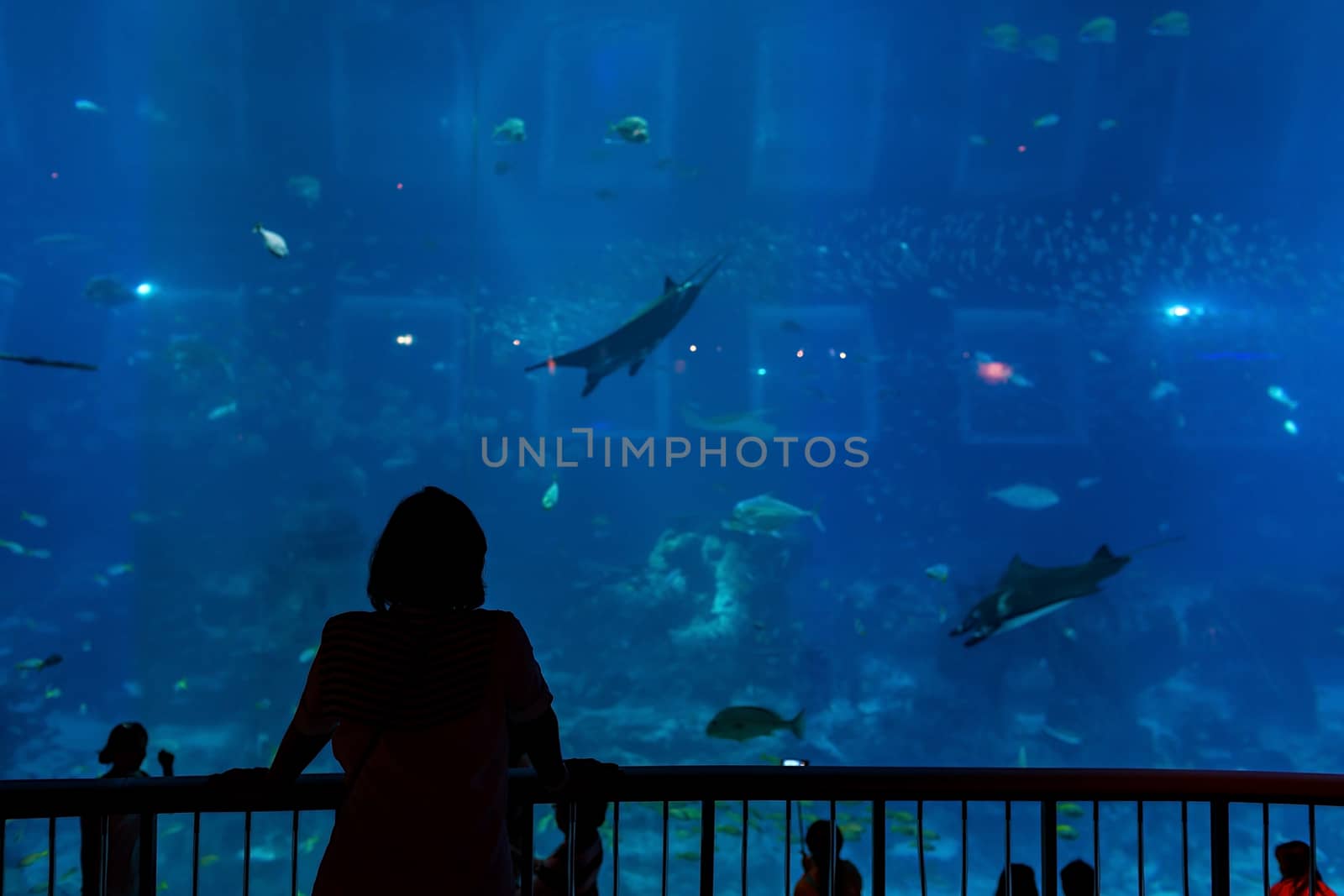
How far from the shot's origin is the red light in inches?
658

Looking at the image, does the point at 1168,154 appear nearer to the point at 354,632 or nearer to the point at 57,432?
the point at 354,632

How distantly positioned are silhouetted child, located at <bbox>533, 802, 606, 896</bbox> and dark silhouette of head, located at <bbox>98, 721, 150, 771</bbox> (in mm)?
1646

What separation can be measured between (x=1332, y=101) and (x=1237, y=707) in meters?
11.9

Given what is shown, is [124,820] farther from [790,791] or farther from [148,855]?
[790,791]

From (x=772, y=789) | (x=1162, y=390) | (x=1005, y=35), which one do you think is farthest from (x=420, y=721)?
(x=1162, y=390)

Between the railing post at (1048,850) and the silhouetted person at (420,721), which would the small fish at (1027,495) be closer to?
the railing post at (1048,850)

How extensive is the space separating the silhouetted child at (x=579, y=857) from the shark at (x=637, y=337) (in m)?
4.92

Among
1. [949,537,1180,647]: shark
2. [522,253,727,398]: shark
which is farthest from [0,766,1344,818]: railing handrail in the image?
[522,253,727,398]: shark

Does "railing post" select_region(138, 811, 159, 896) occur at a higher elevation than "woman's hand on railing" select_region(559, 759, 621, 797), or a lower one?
lower

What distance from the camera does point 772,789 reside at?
1958mm

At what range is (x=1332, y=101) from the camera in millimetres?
15789

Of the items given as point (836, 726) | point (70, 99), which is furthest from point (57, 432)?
point (836, 726)

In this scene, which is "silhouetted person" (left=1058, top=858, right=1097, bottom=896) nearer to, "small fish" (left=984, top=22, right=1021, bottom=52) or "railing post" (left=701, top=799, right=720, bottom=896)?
"railing post" (left=701, top=799, right=720, bottom=896)

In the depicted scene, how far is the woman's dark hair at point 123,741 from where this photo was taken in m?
2.93
